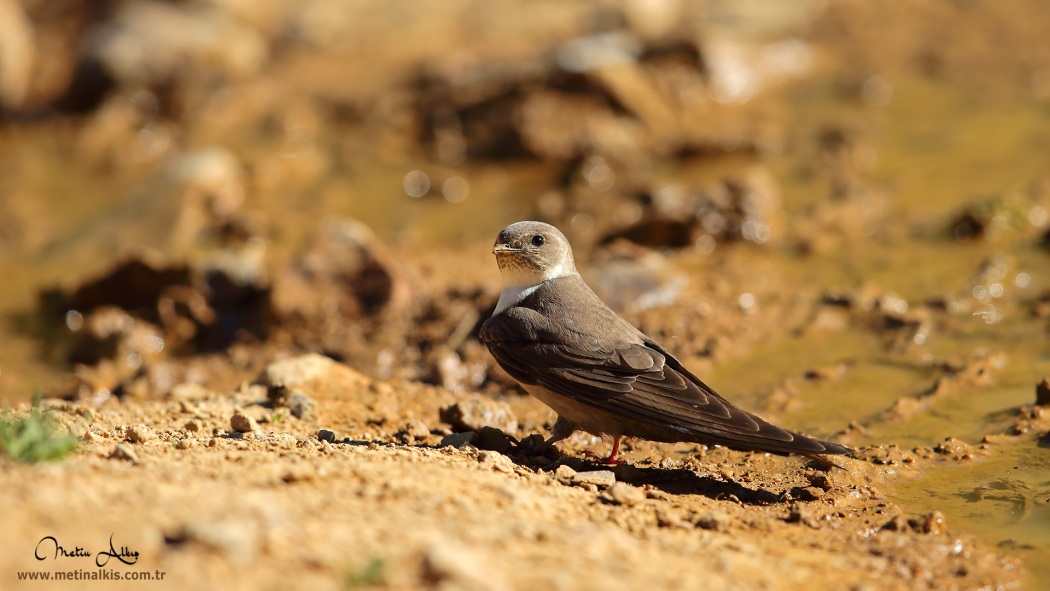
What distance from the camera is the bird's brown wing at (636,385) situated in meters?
5.28

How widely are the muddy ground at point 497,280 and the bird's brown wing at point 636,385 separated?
0.34m

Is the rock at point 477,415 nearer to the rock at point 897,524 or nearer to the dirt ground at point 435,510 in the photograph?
the dirt ground at point 435,510

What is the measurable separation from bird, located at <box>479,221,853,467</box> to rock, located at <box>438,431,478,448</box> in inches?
16.7

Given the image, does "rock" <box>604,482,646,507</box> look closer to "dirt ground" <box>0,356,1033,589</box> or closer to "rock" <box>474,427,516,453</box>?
"dirt ground" <box>0,356,1033,589</box>

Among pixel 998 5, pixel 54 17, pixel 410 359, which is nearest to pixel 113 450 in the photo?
pixel 410 359

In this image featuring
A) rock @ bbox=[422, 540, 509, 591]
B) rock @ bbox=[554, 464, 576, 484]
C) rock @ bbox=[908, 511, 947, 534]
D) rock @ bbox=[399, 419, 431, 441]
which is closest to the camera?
rock @ bbox=[422, 540, 509, 591]

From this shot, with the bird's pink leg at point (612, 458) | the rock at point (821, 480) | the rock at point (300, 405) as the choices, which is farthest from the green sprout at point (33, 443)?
the rock at point (821, 480)

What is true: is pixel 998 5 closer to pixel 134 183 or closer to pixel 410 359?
pixel 410 359

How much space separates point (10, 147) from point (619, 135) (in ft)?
25.1

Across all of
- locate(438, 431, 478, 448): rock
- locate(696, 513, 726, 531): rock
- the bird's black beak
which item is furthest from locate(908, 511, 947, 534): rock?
the bird's black beak

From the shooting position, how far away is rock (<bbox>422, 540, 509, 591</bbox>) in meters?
3.32

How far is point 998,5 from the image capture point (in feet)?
47.4

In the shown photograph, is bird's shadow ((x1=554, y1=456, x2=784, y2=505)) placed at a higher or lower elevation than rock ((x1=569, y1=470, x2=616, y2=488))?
higher
